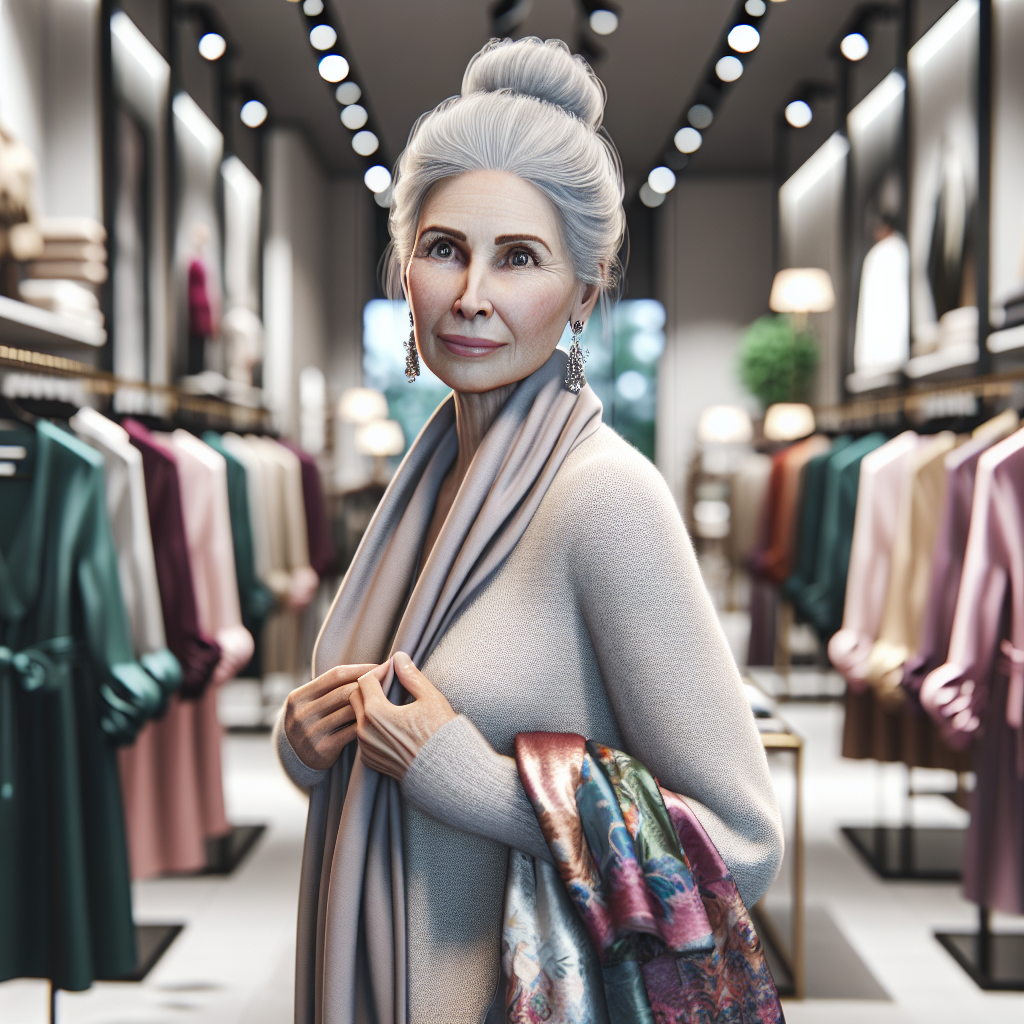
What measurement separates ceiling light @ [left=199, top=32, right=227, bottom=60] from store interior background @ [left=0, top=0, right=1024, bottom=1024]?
0.18ft

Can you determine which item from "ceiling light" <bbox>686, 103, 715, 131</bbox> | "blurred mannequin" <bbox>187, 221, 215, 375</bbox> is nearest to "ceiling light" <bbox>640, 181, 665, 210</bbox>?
"ceiling light" <bbox>686, 103, 715, 131</bbox>

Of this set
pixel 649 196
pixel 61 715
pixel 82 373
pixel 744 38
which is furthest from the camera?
pixel 649 196

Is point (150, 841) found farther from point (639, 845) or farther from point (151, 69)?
point (151, 69)

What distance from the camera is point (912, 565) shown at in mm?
3383

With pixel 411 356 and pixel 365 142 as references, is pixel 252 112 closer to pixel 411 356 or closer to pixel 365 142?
pixel 365 142

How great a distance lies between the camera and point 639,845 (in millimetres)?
926

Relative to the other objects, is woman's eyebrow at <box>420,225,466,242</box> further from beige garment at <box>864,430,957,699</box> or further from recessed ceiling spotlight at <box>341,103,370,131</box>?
recessed ceiling spotlight at <box>341,103,370,131</box>

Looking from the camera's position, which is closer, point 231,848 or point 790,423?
point 231,848

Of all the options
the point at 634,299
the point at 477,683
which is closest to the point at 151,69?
the point at 477,683

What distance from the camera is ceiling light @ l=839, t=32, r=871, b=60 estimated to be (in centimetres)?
554

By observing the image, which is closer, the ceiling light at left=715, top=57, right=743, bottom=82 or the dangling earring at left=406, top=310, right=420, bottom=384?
the dangling earring at left=406, top=310, right=420, bottom=384

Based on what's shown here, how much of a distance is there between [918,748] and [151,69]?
4.91m

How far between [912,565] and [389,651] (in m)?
2.65

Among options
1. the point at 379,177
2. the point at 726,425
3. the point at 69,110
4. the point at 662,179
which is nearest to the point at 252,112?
the point at 379,177
